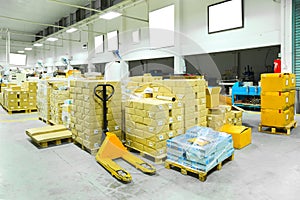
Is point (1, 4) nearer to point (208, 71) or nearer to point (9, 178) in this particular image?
point (208, 71)

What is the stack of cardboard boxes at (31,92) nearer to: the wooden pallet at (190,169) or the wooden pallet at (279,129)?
the wooden pallet at (190,169)

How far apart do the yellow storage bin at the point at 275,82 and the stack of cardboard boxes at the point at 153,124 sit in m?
2.23

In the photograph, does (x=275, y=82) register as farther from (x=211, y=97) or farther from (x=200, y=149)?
(x=200, y=149)

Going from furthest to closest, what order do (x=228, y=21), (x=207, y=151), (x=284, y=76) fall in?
(x=228, y=21), (x=284, y=76), (x=207, y=151)

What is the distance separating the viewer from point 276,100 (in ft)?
14.6

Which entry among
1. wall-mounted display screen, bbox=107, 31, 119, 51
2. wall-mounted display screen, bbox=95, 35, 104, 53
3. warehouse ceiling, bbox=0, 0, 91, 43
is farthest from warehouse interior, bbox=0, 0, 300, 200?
warehouse ceiling, bbox=0, 0, 91, 43

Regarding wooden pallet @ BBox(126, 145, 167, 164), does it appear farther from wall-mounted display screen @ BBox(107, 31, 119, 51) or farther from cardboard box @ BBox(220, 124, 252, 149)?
wall-mounted display screen @ BBox(107, 31, 119, 51)

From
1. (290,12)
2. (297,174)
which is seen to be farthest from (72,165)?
(290,12)

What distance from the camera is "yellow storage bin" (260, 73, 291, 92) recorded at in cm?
439

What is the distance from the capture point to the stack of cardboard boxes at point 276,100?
441 centimetres

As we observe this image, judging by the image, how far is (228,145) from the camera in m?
3.05

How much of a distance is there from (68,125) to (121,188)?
9.39 feet

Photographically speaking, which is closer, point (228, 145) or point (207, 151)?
point (207, 151)

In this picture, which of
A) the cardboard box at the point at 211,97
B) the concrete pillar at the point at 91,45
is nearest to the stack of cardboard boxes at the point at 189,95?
the cardboard box at the point at 211,97
